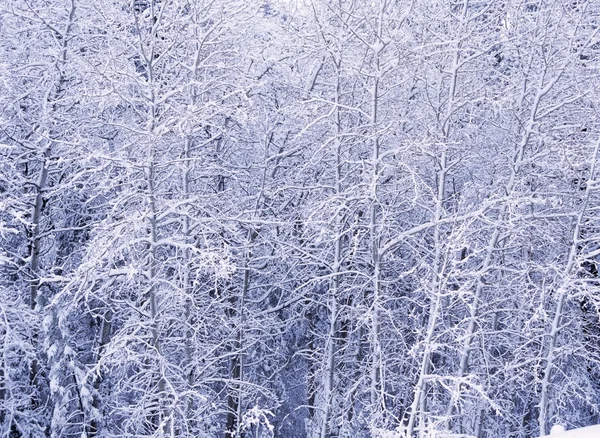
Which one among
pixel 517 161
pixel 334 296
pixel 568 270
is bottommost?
pixel 334 296

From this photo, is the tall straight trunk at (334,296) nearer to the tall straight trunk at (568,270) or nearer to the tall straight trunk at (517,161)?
the tall straight trunk at (517,161)

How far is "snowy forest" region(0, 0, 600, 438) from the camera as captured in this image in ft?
30.6

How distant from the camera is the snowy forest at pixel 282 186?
9312 mm

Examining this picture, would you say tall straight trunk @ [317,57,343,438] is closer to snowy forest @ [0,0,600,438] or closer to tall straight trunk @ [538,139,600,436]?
snowy forest @ [0,0,600,438]

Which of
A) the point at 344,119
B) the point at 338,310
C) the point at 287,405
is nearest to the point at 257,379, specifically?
the point at 287,405

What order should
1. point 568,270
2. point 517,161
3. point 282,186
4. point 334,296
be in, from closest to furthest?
point 568,270, point 517,161, point 282,186, point 334,296

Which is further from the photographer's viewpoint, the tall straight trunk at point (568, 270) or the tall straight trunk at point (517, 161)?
the tall straight trunk at point (517, 161)

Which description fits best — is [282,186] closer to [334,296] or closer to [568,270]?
[334,296]

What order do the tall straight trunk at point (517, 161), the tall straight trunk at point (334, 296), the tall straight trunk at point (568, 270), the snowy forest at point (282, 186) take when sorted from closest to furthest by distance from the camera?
the snowy forest at point (282, 186) → the tall straight trunk at point (568, 270) → the tall straight trunk at point (517, 161) → the tall straight trunk at point (334, 296)

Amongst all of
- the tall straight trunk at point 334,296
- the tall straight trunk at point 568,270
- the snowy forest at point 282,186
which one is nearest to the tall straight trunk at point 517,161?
the snowy forest at point 282,186

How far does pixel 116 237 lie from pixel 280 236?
5186 mm

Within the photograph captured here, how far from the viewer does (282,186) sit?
12102 millimetres

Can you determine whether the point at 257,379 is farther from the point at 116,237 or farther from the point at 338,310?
the point at 116,237

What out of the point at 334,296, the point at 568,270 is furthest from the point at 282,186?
the point at 568,270
